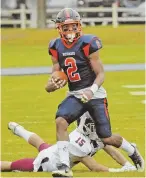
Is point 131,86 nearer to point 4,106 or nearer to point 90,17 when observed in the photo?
point 4,106

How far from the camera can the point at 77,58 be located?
27.9ft

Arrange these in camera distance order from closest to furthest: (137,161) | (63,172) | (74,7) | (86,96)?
(63,172) < (86,96) < (137,161) < (74,7)

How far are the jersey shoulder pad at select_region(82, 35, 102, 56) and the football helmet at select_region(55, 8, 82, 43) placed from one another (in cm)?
9

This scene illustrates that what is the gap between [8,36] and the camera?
31203 mm

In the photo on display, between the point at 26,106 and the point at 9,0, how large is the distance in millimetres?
25123

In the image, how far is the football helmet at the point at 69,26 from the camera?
27.6 feet

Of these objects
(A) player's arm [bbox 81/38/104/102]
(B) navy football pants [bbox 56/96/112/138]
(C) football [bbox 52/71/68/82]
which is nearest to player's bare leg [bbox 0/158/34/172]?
(B) navy football pants [bbox 56/96/112/138]

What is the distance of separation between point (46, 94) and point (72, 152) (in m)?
8.64

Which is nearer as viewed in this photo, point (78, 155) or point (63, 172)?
point (63, 172)

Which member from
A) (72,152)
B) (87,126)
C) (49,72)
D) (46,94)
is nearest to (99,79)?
(87,126)

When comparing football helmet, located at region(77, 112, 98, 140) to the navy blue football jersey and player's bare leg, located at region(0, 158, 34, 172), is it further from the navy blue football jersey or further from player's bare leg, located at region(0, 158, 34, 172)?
player's bare leg, located at region(0, 158, 34, 172)

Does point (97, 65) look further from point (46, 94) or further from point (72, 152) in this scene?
point (46, 94)

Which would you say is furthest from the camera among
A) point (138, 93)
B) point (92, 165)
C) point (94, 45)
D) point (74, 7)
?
point (74, 7)

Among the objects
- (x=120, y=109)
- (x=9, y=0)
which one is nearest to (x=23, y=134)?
(x=120, y=109)
